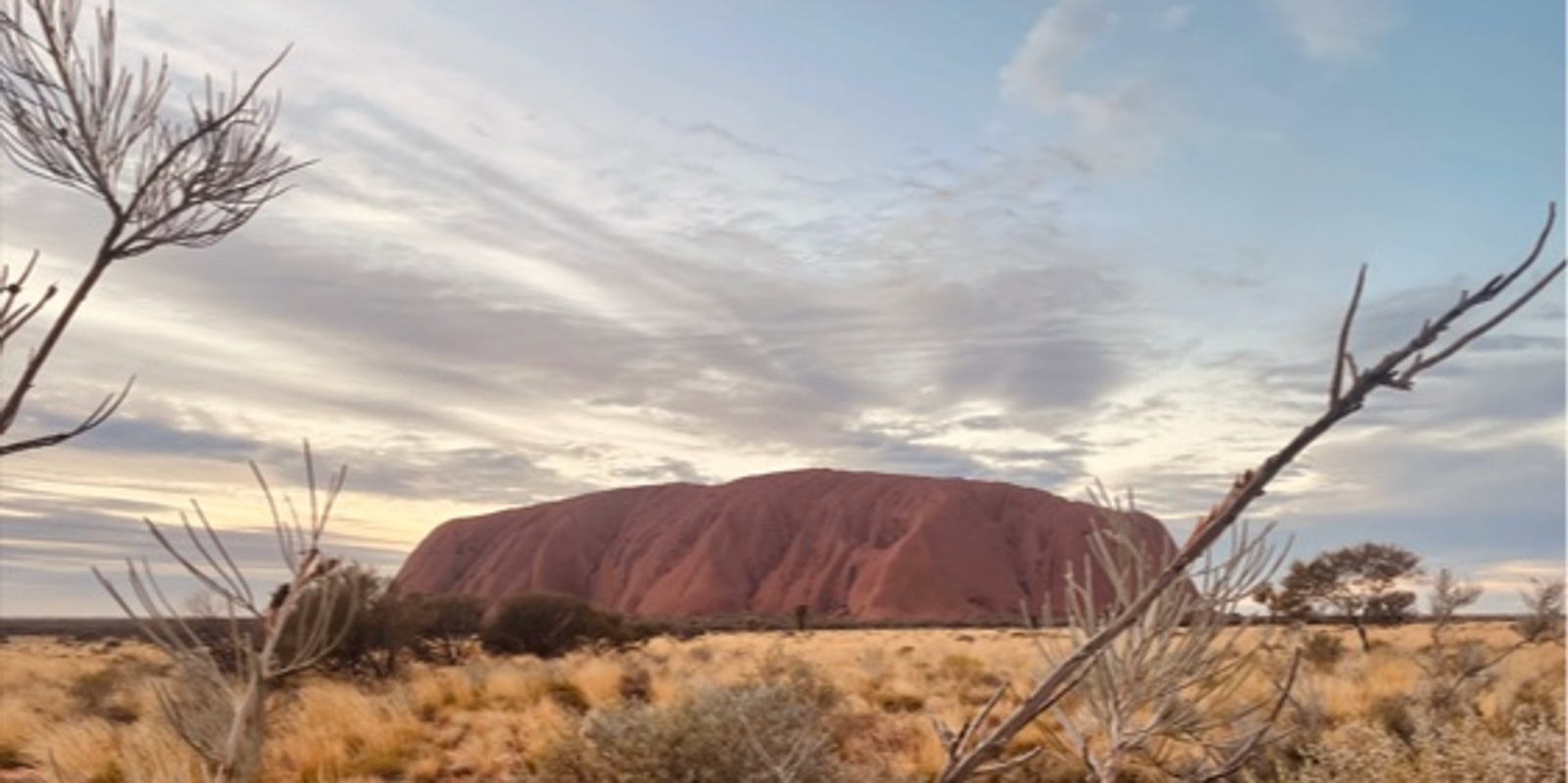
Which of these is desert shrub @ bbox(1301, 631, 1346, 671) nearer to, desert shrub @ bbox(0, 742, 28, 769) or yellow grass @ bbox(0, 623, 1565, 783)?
yellow grass @ bbox(0, 623, 1565, 783)

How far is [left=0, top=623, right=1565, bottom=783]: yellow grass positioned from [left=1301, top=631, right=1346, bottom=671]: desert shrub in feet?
2.65

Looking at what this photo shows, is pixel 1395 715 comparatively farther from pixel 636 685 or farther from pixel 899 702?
pixel 636 685

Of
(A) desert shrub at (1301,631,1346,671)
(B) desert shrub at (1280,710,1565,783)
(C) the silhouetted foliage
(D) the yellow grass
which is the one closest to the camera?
(B) desert shrub at (1280,710,1565,783)

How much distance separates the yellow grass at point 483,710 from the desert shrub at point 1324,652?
81 cm

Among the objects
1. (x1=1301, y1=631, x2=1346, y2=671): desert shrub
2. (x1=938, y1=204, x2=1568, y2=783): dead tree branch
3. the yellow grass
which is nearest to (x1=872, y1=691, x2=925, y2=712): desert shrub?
the yellow grass

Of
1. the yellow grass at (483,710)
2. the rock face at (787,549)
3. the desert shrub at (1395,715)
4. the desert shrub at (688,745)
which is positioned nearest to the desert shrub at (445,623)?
the yellow grass at (483,710)

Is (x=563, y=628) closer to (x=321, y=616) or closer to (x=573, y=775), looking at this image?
(x=573, y=775)

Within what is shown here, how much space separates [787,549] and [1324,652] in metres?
86.4

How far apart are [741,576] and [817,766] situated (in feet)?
312

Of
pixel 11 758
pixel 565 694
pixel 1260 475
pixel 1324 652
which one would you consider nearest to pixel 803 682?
pixel 565 694

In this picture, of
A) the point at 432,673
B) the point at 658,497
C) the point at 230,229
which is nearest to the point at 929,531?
the point at 658,497

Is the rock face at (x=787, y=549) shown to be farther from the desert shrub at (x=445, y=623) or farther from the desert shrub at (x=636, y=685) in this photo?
the desert shrub at (x=636, y=685)

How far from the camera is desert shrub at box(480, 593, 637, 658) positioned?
96.0 feet

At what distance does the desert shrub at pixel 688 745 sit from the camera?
958 cm
